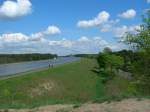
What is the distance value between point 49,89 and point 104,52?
93.3 feet

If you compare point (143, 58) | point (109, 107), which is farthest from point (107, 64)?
point (109, 107)

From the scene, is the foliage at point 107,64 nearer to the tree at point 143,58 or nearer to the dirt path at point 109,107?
the tree at point 143,58

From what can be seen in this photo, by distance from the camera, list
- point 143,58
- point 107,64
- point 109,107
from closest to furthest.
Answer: point 109,107, point 143,58, point 107,64

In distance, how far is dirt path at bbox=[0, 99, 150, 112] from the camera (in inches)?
504

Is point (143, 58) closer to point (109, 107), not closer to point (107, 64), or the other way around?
point (109, 107)

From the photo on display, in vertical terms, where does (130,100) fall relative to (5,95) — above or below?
above

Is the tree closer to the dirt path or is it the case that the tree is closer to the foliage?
the dirt path

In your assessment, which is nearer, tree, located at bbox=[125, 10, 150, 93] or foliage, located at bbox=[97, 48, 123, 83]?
tree, located at bbox=[125, 10, 150, 93]

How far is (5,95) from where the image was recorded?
3853 cm

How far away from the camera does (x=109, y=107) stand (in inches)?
520

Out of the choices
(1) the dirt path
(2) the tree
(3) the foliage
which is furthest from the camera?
(3) the foliage

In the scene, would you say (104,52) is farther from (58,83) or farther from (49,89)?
(49,89)

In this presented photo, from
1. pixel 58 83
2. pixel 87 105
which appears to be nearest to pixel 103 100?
pixel 87 105

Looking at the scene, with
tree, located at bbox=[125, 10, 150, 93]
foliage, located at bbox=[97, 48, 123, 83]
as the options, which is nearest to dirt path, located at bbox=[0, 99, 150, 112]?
tree, located at bbox=[125, 10, 150, 93]
